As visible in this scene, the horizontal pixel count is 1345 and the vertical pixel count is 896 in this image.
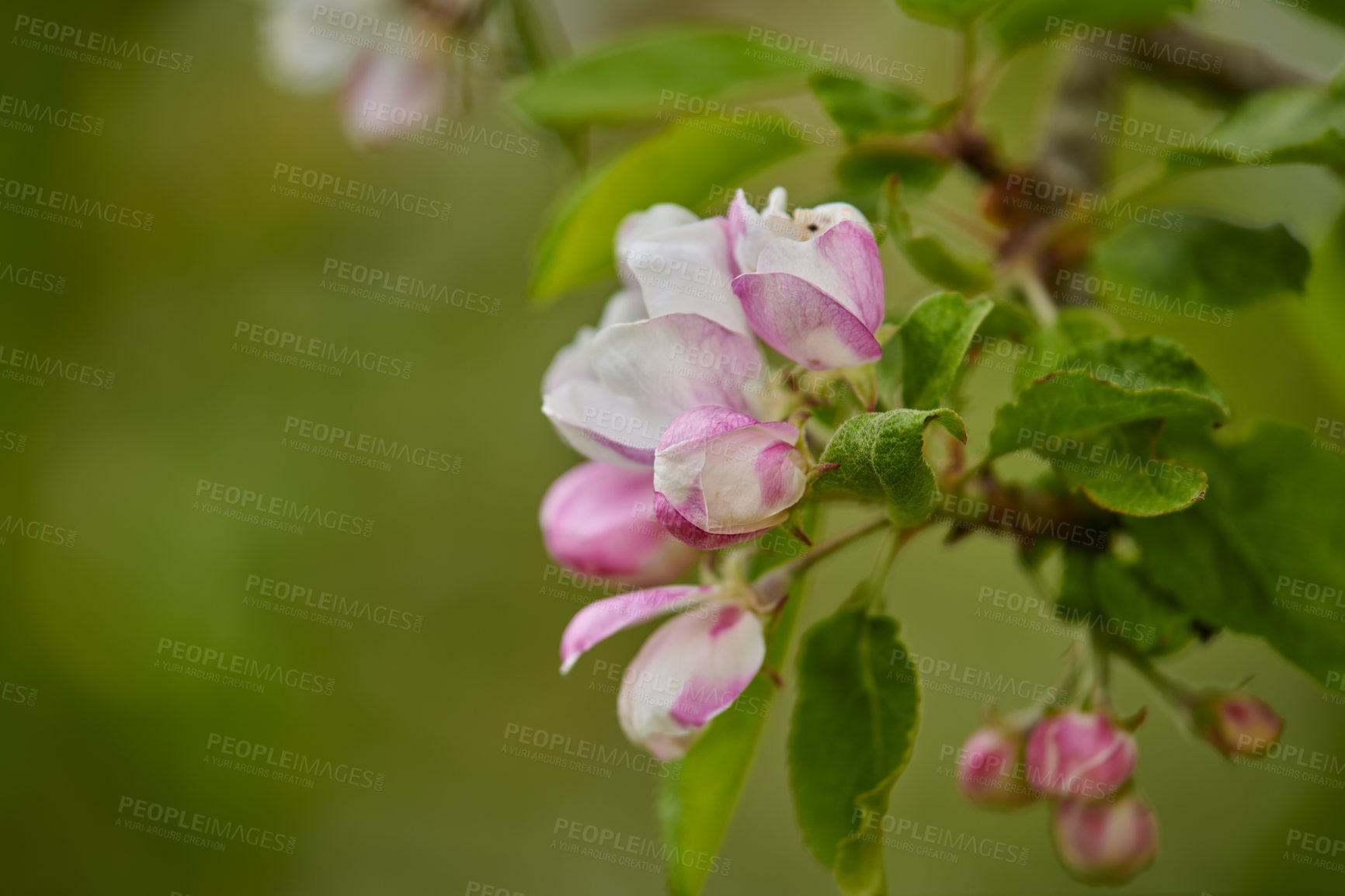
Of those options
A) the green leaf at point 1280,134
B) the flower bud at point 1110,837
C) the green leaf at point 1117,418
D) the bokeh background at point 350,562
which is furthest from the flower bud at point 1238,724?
the bokeh background at point 350,562

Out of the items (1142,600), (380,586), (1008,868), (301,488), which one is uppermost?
(1142,600)

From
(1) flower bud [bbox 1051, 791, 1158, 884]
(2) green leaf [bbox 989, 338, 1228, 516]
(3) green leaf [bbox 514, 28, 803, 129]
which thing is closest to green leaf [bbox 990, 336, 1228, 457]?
(2) green leaf [bbox 989, 338, 1228, 516]

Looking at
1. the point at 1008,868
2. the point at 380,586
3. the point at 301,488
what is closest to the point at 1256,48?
the point at 1008,868

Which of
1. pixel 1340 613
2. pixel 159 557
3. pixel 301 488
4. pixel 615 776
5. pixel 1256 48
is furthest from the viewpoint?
pixel 615 776

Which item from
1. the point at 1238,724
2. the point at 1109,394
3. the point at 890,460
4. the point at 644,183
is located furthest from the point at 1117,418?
the point at 644,183

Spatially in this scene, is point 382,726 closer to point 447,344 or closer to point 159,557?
point 159,557
